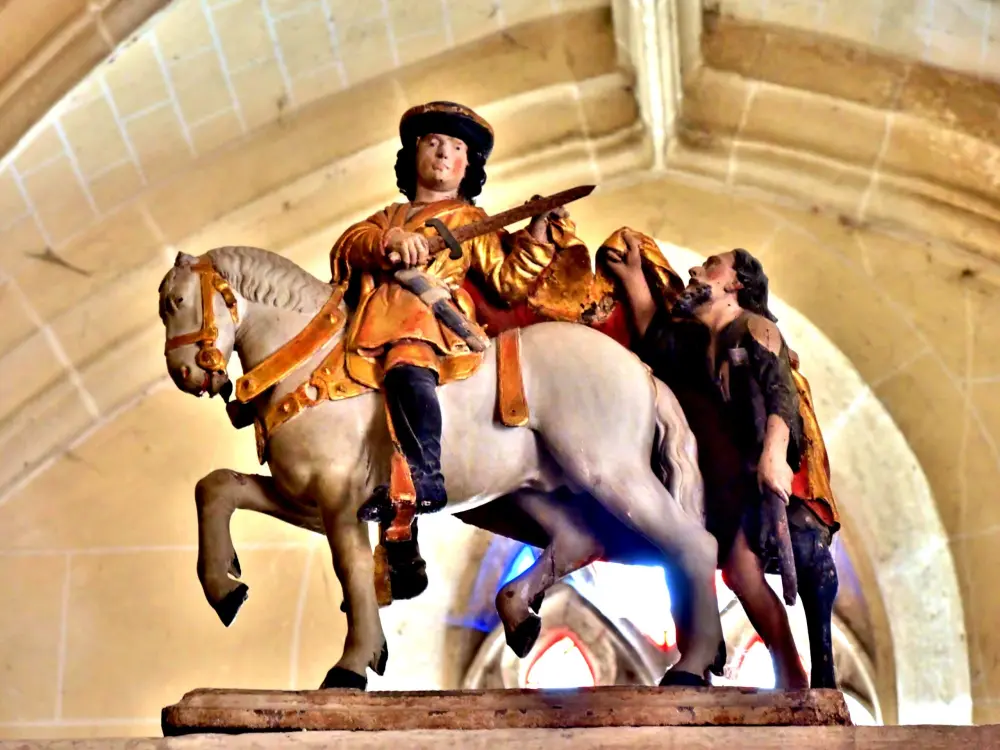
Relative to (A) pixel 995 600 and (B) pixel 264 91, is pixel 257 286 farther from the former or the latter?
(A) pixel 995 600

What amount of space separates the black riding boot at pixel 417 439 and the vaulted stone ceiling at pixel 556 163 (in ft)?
7.90

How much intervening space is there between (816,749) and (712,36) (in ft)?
12.0

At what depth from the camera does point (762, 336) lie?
3744 mm

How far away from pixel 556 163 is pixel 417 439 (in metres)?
3.15

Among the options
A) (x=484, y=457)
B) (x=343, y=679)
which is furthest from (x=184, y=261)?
(x=343, y=679)

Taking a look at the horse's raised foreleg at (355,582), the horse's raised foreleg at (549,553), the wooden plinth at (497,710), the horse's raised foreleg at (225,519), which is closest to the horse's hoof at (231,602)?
the horse's raised foreleg at (225,519)

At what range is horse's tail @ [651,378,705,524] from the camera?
362 cm

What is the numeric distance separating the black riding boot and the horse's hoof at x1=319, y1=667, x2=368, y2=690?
32cm

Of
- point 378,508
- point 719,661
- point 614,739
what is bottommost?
point 614,739

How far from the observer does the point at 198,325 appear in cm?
353

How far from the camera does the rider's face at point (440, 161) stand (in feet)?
12.8

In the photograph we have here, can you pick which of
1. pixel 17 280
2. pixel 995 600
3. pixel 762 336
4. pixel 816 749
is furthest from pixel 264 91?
pixel 816 749

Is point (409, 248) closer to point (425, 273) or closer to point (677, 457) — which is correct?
point (425, 273)

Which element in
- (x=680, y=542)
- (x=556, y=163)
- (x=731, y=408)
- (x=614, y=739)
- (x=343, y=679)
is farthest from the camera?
(x=556, y=163)
